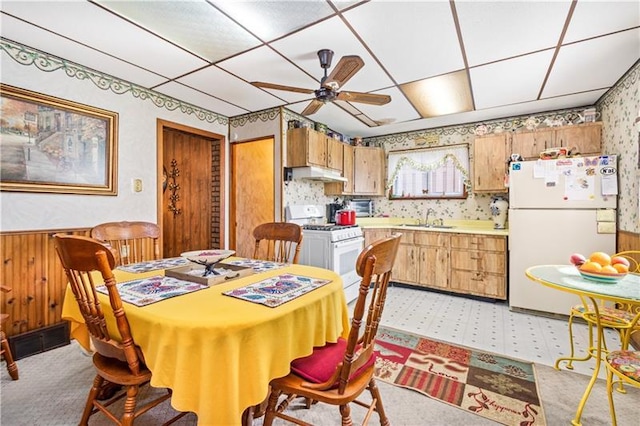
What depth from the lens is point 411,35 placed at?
2.04 metres

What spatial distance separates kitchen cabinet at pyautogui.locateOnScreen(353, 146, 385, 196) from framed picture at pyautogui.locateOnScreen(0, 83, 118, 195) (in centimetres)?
318

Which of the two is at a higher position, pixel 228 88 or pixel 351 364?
pixel 228 88

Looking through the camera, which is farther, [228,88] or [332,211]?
[332,211]

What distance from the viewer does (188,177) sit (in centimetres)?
416

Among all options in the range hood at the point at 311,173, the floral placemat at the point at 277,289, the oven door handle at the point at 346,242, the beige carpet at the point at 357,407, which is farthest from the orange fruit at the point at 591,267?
the range hood at the point at 311,173

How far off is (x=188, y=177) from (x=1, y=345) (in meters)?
2.69

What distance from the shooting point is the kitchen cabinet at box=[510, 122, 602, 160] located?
127 inches

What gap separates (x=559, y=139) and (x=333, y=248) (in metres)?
3.00

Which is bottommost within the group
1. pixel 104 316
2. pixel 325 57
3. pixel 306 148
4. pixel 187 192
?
pixel 104 316

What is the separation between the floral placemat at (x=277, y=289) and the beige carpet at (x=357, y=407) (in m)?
0.79

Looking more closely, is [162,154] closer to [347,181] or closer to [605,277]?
[347,181]

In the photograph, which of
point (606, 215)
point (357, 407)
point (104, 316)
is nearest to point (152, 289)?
point (104, 316)

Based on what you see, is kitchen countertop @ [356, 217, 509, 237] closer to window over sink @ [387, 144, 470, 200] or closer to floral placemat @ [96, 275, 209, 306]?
window over sink @ [387, 144, 470, 200]

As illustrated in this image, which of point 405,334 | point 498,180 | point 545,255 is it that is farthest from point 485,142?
point 405,334
